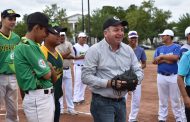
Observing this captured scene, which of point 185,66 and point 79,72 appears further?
point 79,72

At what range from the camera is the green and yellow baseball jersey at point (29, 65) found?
4.12 metres

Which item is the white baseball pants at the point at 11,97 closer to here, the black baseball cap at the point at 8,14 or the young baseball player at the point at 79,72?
the black baseball cap at the point at 8,14

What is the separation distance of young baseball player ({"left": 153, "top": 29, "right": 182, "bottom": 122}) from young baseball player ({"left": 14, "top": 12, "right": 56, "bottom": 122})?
3.95 metres

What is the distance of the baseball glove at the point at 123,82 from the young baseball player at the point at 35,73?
80 cm

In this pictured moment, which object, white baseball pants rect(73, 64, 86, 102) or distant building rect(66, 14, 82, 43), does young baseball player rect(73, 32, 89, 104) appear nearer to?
white baseball pants rect(73, 64, 86, 102)

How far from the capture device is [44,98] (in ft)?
13.9

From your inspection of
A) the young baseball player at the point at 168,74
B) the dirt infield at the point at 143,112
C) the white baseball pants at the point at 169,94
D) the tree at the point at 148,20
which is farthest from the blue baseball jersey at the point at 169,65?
the tree at the point at 148,20

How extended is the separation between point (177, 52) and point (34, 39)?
13.8 ft

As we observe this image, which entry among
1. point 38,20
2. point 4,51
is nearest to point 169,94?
point 4,51

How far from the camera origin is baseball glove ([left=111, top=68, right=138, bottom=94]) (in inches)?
173

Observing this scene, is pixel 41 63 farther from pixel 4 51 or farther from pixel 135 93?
pixel 135 93

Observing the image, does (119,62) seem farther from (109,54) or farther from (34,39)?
(34,39)

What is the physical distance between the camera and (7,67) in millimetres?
6344

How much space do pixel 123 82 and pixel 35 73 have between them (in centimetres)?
109
